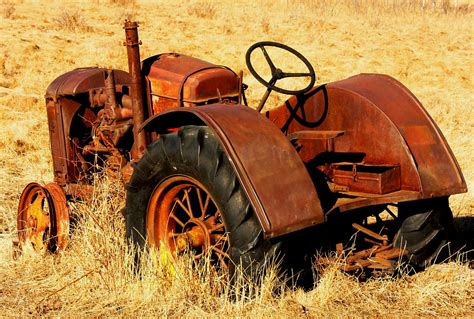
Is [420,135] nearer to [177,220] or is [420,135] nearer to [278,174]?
[278,174]

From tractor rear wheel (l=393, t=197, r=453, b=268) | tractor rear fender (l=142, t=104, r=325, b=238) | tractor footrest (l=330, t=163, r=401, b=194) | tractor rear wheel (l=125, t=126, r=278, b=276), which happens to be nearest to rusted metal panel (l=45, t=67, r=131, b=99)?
tractor rear wheel (l=125, t=126, r=278, b=276)

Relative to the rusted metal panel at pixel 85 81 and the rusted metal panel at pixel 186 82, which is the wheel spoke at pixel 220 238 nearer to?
the rusted metal panel at pixel 186 82

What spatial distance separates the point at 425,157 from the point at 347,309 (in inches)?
42.1

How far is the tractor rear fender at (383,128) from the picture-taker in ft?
12.8

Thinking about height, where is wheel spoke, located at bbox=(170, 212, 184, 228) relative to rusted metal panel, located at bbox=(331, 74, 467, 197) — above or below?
below

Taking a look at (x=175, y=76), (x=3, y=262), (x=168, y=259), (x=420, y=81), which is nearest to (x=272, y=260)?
(x=168, y=259)

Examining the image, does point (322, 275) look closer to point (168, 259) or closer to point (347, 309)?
point (347, 309)

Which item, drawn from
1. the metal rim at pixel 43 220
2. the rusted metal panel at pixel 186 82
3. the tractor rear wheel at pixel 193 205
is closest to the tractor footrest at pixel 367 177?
the tractor rear wheel at pixel 193 205

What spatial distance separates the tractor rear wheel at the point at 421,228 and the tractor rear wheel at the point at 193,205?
1.08m

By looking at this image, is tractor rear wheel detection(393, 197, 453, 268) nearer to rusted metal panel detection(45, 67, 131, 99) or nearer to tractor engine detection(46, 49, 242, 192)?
tractor engine detection(46, 49, 242, 192)

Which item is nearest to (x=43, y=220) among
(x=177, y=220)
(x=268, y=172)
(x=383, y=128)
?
(x=177, y=220)

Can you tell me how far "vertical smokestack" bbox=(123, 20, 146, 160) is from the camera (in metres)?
4.95

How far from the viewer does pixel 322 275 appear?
3.89 metres

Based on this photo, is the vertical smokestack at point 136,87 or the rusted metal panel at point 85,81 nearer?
the vertical smokestack at point 136,87
